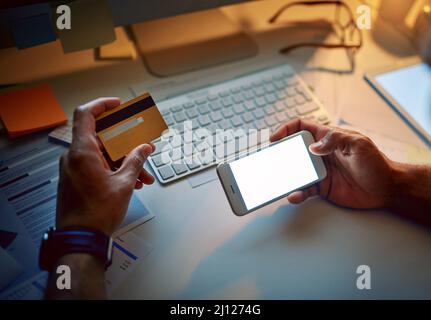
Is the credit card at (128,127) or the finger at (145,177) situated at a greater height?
the credit card at (128,127)

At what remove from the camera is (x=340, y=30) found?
3.43 feet

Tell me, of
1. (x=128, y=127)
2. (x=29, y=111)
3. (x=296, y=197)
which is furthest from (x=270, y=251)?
(x=29, y=111)

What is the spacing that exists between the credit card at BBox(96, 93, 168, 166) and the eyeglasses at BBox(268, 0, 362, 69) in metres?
0.42

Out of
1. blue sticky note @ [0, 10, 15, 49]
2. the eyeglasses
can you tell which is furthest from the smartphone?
blue sticky note @ [0, 10, 15, 49]

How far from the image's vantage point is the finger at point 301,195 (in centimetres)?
72

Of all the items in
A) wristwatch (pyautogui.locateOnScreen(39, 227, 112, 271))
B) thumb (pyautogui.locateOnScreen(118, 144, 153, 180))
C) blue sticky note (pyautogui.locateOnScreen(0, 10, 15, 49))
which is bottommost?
wristwatch (pyautogui.locateOnScreen(39, 227, 112, 271))

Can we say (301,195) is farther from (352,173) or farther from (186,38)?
(186,38)

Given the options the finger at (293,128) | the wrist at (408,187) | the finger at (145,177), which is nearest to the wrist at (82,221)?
the finger at (145,177)

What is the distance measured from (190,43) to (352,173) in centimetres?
48

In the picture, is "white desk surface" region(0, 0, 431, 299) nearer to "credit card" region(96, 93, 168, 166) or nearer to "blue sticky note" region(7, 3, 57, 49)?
"credit card" region(96, 93, 168, 166)

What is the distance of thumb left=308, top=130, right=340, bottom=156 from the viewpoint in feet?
2.34

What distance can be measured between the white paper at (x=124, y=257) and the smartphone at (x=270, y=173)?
162 mm

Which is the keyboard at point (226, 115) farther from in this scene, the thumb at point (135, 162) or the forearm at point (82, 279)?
the forearm at point (82, 279)
